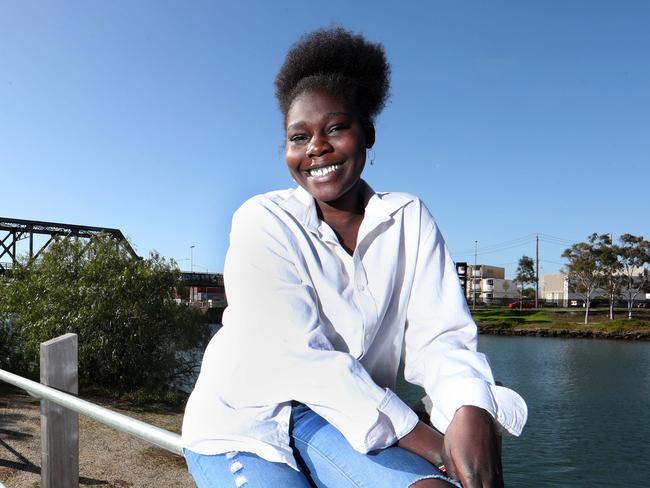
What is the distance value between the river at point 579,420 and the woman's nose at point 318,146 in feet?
39.5

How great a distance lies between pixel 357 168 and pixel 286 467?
758 mm

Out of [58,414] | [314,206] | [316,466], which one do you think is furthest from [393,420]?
[58,414]

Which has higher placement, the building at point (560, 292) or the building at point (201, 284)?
the building at point (201, 284)

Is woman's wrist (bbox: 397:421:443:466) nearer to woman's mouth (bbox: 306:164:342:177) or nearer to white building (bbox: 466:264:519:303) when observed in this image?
woman's mouth (bbox: 306:164:342:177)

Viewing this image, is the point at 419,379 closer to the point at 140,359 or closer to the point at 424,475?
the point at 424,475

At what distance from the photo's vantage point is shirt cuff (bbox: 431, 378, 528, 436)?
1216mm

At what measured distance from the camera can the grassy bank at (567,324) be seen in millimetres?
46569

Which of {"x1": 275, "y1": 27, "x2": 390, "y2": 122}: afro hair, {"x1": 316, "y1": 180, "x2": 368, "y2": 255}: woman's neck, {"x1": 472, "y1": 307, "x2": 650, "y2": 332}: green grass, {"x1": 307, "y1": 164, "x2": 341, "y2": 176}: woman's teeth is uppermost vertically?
{"x1": 275, "y1": 27, "x2": 390, "y2": 122}: afro hair

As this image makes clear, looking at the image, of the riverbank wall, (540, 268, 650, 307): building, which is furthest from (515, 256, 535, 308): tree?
the riverbank wall

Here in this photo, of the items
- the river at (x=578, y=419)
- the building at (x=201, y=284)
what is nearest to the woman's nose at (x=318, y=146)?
the building at (x=201, y=284)

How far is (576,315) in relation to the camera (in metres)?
60.2

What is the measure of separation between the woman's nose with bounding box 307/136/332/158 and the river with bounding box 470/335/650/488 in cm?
A: 1204

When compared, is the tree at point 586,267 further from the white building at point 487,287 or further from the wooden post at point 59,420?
the wooden post at point 59,420

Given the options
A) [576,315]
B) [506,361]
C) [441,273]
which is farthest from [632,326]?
[441,273]
